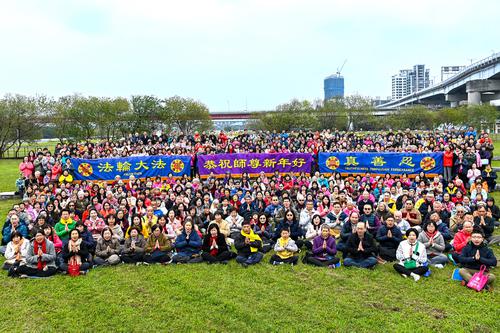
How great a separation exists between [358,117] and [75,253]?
155ft

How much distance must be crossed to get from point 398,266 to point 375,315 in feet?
6.47

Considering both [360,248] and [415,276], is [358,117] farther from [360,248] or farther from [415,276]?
[415,276]

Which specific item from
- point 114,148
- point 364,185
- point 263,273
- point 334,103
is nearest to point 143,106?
point 114,148

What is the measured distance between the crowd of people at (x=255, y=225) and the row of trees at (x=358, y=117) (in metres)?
31.9

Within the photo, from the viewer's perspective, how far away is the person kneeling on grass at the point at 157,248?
337 inches

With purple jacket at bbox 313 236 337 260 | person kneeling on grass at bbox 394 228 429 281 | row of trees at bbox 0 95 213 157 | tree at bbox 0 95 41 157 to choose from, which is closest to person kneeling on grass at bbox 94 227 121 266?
purple jacket at bbox 313 236 337 260

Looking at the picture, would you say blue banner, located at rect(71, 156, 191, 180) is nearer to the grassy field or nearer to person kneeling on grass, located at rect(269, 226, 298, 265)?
the grassy field

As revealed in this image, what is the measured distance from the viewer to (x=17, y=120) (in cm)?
3603

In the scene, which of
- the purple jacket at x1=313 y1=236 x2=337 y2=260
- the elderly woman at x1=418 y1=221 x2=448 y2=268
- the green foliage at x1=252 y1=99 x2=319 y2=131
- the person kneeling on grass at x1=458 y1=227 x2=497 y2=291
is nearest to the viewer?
the person kneeling on grass at x1=458 y1=227 x2=497 y2=291

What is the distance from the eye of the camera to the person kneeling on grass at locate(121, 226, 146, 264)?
337 inches

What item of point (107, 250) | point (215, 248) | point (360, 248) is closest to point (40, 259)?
point (107, 250)

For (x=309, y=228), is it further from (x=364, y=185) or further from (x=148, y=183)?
(x=148, y=183)

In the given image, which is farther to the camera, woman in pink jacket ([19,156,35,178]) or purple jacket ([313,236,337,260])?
woman in pink jacket ([19,156,35,178])

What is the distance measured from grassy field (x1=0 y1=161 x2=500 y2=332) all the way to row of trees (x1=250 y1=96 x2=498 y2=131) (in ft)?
127
